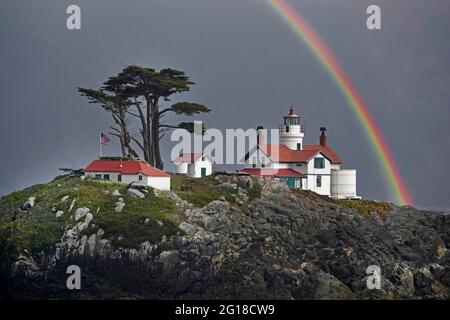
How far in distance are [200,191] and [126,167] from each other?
5.77m

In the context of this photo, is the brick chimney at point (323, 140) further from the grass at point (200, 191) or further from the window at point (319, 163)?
the grass at point (200, 191)

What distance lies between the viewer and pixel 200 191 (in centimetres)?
11125

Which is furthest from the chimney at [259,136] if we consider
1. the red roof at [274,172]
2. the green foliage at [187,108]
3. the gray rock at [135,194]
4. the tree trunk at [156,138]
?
the gray rock at [135,194]

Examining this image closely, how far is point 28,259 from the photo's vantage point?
105m

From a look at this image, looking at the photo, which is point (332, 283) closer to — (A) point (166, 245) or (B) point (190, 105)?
(A) point (166, 245)

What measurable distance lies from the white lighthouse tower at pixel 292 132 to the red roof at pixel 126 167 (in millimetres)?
11247

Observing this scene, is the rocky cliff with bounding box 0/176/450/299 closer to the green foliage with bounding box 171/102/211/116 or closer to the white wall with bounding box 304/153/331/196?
the white wall with bounding box 304/153/331/196

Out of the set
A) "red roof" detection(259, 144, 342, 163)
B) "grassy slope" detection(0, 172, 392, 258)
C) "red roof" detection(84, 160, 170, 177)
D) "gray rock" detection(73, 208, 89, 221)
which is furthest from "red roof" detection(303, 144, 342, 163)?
"gray rock" detection(73, 208, 89, 221)

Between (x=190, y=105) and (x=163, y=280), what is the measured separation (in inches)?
810

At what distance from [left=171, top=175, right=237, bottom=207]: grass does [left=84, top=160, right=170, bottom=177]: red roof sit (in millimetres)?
1355

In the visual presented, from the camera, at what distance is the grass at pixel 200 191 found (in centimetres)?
10956

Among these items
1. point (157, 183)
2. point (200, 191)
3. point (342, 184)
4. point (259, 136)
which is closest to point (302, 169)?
point (342, 184)

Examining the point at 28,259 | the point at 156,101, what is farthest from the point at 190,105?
the point at 28,259

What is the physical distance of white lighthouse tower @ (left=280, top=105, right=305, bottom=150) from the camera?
12156 centimetres
